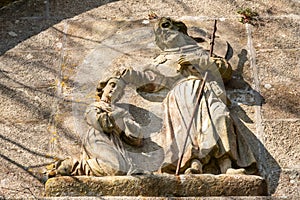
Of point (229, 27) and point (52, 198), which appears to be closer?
point (52, 198)

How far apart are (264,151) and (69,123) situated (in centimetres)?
136

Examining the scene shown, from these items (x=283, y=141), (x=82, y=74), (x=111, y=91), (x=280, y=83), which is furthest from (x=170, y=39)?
(x=283, y=141)

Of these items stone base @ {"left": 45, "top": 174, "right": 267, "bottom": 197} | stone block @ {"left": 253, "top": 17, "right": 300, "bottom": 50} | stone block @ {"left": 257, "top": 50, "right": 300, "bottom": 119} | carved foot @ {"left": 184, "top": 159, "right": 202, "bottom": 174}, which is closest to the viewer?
stone base @ {"left": 45, "top": 174, "right": 267, "bottom": 197}

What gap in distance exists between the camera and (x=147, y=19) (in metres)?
7.61

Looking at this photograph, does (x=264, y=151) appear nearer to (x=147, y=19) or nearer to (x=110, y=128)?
(x=110, y=128)

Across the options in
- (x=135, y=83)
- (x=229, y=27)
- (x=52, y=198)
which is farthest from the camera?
(x=229, y=27)

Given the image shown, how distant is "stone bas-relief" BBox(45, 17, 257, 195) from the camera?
20.4 ft

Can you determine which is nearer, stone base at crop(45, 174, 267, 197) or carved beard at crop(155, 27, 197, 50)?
stone base at crop(45, 174, 267, 197)

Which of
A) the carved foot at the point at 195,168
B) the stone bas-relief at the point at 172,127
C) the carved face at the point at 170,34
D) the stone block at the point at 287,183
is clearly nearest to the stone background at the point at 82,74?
the stone block at the point at 287,183

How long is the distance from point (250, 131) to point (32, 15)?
7.01 feet

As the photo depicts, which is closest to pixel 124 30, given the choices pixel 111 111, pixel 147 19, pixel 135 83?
pixel 147 19

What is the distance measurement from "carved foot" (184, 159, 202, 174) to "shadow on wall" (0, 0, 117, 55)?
201 centimetres

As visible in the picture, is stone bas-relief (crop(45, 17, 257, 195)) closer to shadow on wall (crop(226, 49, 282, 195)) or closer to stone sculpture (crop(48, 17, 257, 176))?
stone sculpture (crop(48, 17, 257, 176))

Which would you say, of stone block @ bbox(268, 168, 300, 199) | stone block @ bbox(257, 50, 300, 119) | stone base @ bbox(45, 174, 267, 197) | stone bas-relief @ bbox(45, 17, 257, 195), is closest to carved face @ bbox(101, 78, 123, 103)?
stone bas-relief @ bbox(45, 17, 257, 195)
